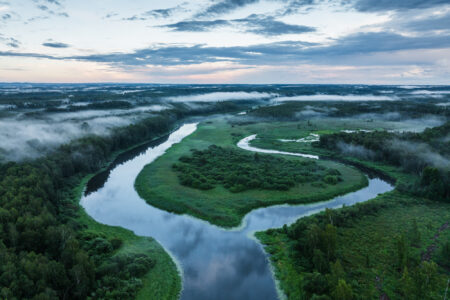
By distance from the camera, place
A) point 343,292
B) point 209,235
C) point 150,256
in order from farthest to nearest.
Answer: point 209,235 → point 150,256 → point 343,292

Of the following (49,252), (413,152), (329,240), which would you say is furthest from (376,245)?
(413,152)

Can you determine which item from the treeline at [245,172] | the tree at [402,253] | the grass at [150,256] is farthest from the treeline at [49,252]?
the tree at [402,253]

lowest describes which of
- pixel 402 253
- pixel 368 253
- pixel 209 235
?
pixel 209 235

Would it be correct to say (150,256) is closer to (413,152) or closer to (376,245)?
(376,245)

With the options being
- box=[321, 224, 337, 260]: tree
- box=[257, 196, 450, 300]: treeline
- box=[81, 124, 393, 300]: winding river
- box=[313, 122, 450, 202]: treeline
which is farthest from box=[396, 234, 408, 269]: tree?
box=[313, 122, 450, 202]: treeline

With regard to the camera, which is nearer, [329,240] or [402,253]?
[402,253]

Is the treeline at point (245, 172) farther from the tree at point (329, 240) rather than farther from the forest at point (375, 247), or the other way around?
the tree at point (329, 240)

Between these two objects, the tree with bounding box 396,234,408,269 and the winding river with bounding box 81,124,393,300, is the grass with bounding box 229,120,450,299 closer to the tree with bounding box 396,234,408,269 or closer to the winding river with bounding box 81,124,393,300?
the tree with bounding box 396,234,408,269

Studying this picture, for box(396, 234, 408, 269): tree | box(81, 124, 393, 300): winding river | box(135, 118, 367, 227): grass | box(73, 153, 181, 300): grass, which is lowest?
box(81, 124, 393, 300): winding river

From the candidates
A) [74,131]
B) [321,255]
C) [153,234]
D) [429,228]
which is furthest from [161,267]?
[74,131]
